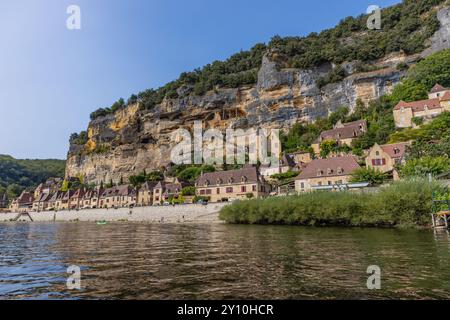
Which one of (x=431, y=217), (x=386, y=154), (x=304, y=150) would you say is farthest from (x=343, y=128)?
(x=431, y=217)

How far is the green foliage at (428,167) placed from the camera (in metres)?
39.6

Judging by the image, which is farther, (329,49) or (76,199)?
(76,199)

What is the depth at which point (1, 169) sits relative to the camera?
563 ft

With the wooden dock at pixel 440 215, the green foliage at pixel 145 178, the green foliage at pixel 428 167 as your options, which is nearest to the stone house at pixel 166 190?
the green foliage at pixel 145 178

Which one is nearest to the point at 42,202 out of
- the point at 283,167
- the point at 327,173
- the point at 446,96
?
the point at 283,167

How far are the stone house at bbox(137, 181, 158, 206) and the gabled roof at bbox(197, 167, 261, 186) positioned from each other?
65.2ft

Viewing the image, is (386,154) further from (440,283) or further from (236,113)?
(236,113)

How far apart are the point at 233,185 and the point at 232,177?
1886mm

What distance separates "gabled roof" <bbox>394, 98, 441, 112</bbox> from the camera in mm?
63734

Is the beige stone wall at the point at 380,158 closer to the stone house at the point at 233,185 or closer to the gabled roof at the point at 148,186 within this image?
the stone house at the point at 233,185

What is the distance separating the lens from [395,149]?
5309 centimetres

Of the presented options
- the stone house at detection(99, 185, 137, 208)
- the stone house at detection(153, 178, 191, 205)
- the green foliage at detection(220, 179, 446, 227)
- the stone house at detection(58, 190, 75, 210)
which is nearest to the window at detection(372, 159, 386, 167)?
the green foliage at detection(220, 179, 446, 227)

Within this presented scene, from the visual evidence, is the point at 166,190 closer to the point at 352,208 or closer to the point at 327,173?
the point at 327,173

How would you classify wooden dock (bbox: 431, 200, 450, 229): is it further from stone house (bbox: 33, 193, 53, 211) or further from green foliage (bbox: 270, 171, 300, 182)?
stone house (bbox: 33, 193, 53, 211)
